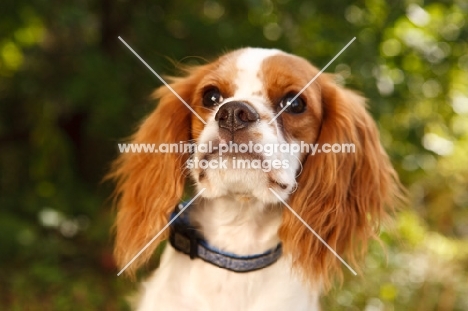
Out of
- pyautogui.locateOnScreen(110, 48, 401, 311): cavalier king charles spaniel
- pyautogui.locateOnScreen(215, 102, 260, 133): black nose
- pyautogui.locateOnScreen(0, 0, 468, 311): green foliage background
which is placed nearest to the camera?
pyautogui.locateOnScreen(215, 102, 260, 133): black nose

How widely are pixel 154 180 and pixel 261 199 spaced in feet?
1.66

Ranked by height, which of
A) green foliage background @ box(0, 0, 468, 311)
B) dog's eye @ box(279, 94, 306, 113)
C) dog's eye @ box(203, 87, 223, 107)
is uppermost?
dog's eye @ box(279, 94, 306, 113)

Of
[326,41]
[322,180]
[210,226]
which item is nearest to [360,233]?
[322,180]

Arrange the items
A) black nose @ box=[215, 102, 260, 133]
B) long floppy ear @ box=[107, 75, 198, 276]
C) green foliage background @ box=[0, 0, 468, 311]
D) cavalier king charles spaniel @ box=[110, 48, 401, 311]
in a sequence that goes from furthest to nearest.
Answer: green foliage background @ box=[0, 0, 468, 311] < long floppy ear @ box=[107, 75, 198, 276] < cavalier king charles spaniel @ box=[110, 48, 401, 311] < black nose @ box=[215, 102, 260, 133]

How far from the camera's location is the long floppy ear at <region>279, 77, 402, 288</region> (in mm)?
2084

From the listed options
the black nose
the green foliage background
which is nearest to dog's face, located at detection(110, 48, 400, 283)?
the black nose

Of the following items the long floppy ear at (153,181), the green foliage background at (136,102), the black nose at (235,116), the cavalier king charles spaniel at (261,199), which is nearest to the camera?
the black nose at (235,116)

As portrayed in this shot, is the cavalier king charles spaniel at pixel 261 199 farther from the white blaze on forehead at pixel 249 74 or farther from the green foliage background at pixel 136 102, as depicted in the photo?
the green foliage background at pixel 136 102

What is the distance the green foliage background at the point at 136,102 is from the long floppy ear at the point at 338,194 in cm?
47

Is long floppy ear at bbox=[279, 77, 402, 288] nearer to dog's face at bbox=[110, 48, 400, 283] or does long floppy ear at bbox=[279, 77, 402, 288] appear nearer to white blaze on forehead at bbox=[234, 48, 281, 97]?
dog's face at bbox=[110, 48, 400, 283]

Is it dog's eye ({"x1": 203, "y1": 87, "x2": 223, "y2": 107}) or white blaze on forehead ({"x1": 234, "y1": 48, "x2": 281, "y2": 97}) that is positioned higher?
white blaze on forehead ({"x1": 234, "y1": 48, "x2": 281, "y2": 97})

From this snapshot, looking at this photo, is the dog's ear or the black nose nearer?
the black nose

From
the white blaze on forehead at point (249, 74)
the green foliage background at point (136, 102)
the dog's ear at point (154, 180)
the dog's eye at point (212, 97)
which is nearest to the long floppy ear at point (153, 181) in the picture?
the dog's ear at point (154, 180)

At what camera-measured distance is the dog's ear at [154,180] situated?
7.14 feet
